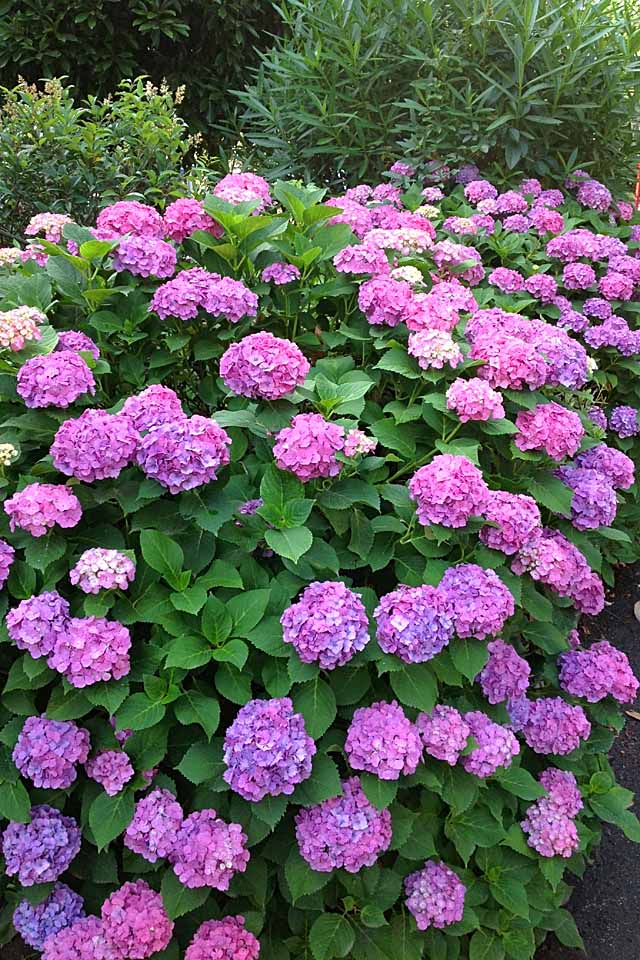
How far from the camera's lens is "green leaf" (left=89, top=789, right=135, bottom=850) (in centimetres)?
155

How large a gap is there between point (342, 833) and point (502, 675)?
0.57 m

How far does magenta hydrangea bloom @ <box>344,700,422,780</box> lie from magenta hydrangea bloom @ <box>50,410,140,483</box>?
700 millimetres

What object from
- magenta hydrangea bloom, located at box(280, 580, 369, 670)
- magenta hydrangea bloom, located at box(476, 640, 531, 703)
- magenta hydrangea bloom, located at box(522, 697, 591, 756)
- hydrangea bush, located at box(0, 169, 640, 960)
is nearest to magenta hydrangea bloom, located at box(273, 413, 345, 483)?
hydrangea bush, located at box(0, 169, 640, 960)

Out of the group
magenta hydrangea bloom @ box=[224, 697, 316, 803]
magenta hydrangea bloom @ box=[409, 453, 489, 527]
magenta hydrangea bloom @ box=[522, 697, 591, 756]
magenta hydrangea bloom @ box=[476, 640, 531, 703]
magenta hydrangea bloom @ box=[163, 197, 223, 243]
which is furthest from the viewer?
magenta hydrangea bloom @ box=[163, 197, 223, 243]

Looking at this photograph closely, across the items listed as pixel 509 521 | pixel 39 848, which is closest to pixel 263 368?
pixel 509 521

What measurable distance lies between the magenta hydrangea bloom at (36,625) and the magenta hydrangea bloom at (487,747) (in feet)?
2.92

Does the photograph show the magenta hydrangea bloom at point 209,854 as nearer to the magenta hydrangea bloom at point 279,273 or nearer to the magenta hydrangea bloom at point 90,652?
the magenta hydrangea bloom at point 90,652

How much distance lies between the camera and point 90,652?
5.05 ft

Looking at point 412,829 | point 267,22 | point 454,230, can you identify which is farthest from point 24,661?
point 267,22

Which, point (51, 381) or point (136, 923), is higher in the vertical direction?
point (51, 381)

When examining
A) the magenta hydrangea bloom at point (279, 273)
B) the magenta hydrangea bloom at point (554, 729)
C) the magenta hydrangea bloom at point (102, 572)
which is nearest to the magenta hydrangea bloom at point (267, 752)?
the magenta hydrangea bloom at point (102, 572)

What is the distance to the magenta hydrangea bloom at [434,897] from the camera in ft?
5.64

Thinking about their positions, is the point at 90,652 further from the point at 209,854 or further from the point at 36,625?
the point at 209,854

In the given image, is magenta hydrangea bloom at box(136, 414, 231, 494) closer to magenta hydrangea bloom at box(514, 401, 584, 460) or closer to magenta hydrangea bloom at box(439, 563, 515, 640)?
magenta hydrangea bloom at box(439, 563, 515, 640)
